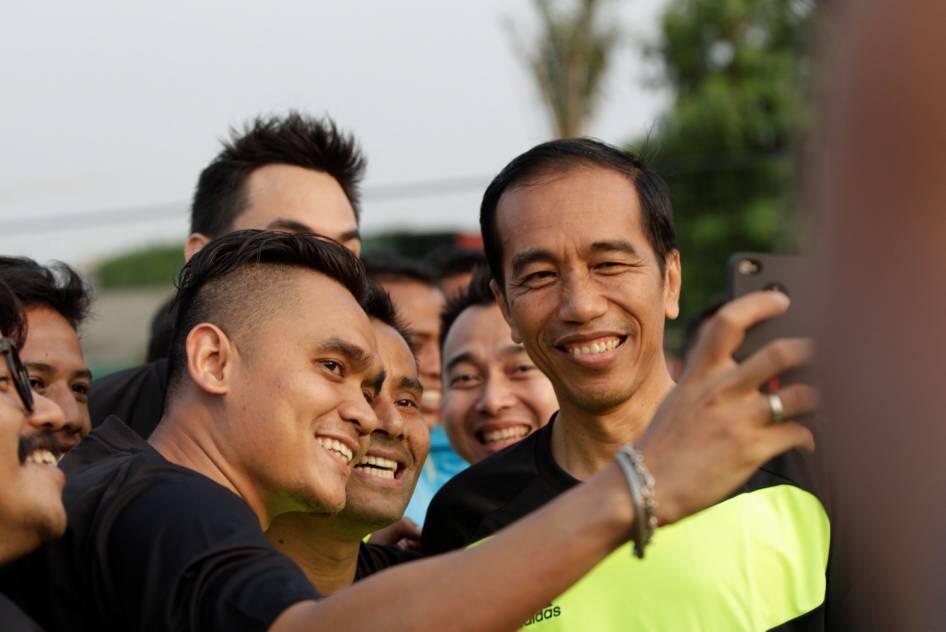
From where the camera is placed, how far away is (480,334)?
17.0ft

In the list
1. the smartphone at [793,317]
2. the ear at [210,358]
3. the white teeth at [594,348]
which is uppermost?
the smartphone at [793,317]

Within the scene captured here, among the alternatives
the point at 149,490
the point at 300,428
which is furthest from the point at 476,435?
the point at 149,490

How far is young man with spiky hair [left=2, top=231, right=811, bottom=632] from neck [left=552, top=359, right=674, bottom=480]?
2.00ft

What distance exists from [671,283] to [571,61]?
21.1 metres

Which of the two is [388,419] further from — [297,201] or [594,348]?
[297,201]

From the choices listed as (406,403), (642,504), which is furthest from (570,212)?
(642,504)

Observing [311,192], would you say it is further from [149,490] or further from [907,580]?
[907,580]

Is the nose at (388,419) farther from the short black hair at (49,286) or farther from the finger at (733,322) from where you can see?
Answer: the finger at (733,322)

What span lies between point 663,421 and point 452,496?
6.48 ft

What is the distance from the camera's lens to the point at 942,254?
784mm

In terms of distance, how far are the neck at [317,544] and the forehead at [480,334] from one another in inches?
65.6

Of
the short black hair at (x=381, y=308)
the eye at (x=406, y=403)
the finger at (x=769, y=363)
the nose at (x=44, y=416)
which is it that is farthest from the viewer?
the short black hair at (x=381, y=308)

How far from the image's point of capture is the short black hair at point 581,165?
368 cm

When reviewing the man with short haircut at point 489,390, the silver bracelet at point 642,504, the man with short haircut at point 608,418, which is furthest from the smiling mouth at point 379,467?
the silver bracelet at point 642,504
